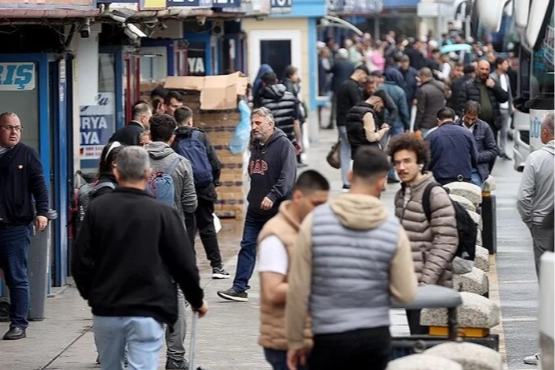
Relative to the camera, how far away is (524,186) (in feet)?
34.4

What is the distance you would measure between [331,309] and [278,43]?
74.1ft

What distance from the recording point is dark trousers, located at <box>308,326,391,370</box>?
6461 mm

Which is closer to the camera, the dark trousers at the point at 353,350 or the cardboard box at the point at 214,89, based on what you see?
the dark trousers at the point at 353,350

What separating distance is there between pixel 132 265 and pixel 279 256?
1.08 m

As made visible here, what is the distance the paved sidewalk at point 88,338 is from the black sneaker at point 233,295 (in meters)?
0.06

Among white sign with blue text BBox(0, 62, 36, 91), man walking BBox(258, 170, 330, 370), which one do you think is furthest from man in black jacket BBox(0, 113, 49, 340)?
man walking BBox(258, 170, 330, 370)

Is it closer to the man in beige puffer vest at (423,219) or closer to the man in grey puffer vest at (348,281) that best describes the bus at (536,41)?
the man in beige puffer vest at (423,219)

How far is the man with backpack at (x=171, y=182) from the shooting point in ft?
33.4

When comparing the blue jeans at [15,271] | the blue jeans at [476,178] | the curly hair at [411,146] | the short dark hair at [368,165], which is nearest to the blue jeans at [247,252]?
the blue jeans at [15,271]

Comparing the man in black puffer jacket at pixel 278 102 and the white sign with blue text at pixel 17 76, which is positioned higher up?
the white sign with blue text at pixel 17 76

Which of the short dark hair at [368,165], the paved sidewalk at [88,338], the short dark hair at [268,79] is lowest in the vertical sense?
the paved sidewalk at [88,338]

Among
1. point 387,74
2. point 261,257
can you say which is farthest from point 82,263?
point 387,74

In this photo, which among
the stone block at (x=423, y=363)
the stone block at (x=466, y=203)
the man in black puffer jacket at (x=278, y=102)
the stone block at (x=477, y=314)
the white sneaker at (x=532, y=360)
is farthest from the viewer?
the man in black puffer jacket at (x=278, y=102)

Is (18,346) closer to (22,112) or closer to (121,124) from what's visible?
(22,112)
